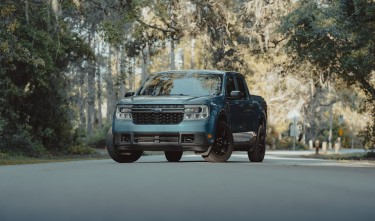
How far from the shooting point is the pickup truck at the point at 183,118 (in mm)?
17203

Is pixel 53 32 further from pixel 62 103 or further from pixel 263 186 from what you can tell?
pixel 263 186

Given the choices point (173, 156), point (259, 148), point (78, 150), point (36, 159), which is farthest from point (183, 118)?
point (78, 150)

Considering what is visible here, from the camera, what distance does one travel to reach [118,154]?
18.2 m

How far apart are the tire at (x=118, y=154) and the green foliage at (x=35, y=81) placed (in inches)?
390

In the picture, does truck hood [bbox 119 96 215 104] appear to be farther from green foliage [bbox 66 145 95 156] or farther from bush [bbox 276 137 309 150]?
bush [bbox 276 137 309 150]

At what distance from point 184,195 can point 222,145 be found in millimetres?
7414

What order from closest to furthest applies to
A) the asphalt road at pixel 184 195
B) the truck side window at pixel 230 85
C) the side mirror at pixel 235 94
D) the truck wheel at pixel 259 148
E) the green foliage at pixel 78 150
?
the asphalt road at pixel 184 195
the side mirror at pixel 235 94
the truck side window at pixel 230 85
the truck wheel at pixel 259 148
the green foliage at pixel 78 150

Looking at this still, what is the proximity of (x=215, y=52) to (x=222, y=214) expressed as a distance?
108 feet

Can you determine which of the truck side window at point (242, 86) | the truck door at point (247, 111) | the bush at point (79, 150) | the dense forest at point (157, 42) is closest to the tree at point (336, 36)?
the dense forest at point (157, 42)

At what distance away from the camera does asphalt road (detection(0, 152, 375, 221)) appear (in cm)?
900

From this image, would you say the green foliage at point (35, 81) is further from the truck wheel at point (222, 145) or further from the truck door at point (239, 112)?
the truck wheel at point (222, 145)

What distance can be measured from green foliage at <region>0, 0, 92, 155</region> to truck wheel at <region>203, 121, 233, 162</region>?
11498mm

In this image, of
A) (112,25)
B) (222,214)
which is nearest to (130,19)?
(112,25)

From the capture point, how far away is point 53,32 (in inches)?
1302
